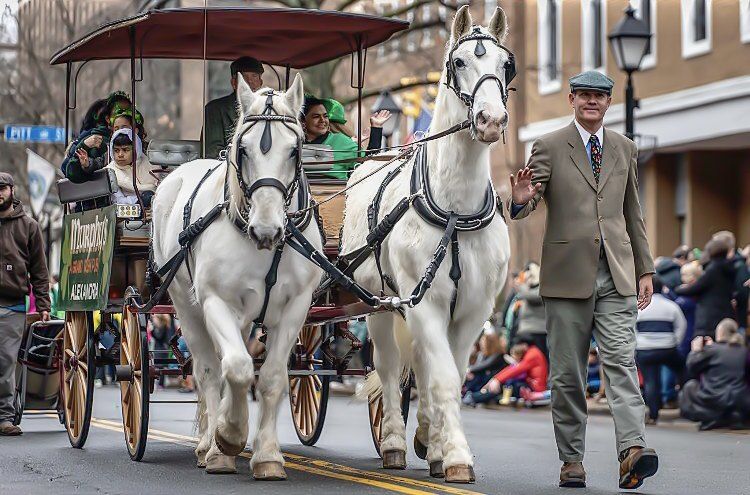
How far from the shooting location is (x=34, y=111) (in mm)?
35188

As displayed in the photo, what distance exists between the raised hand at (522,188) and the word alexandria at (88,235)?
3.93 metres

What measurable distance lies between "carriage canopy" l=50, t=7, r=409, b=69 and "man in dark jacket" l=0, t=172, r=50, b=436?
2062 millimetres

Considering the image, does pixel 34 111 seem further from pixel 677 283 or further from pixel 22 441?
pixel 22 441

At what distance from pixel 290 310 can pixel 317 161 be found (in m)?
2.39

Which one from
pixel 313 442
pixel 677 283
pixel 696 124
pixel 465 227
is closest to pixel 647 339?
pixel 677 283

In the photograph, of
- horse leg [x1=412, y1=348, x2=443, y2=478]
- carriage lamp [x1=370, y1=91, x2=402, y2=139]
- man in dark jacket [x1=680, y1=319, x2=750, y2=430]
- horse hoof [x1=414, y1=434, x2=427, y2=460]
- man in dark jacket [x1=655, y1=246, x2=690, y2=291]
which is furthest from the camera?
carriage lamp [x1=370, y1=91, x2=402, y2=139]

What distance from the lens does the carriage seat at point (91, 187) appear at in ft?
42.1

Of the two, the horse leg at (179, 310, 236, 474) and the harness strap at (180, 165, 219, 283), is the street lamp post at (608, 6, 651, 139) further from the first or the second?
the horse leg at (179, 310, 236, 474)

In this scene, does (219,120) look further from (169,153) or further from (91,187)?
(91,187)

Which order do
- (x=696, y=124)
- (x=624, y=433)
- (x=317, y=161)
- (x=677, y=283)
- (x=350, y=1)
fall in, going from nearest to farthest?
(x=624, y=433) → (x=317, y=161) → (x=677, y=283) → (x=696, y=124) → (x=350, y=1)

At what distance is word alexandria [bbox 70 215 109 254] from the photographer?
12.9 m

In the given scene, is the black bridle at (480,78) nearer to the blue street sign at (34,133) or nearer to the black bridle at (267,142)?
the black bridle at (267,142)

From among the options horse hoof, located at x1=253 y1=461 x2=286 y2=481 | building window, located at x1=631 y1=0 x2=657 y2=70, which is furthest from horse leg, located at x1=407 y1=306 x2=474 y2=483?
building window, located at x1=631 y1=0 x2=657 y2=70

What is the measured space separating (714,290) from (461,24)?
27.4ft
